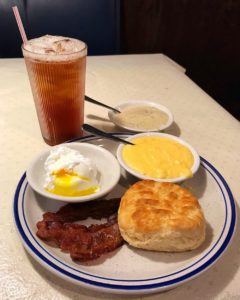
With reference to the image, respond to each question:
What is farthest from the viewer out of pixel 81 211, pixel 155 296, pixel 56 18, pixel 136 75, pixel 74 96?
pixel 56 18

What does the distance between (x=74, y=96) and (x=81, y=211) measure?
47 centimetres

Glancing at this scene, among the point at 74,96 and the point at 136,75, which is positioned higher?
the point at 74,96

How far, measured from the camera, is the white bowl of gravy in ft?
4.06

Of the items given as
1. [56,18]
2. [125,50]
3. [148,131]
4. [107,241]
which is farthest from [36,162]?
[125,50]

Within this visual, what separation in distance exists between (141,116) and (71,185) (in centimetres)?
56

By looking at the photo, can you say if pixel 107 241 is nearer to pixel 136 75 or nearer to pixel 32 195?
pixel 32 195

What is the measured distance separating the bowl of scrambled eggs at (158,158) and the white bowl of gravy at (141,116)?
12 cm

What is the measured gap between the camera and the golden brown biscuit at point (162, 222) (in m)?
0.70

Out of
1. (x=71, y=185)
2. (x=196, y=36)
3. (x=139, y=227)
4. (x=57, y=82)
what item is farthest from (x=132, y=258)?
(x=196, y=36)

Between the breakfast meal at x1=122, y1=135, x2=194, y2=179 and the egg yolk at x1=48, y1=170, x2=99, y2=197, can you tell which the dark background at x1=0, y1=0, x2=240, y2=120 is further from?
the egg yolk at x1=48, y1=170, x2=99, y2=197

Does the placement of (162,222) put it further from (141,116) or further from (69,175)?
(141,116)

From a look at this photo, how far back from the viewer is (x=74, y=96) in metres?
1.12

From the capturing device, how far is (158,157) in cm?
100

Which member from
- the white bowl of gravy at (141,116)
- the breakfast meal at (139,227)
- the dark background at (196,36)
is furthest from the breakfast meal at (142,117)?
the dark background at (196,36)
